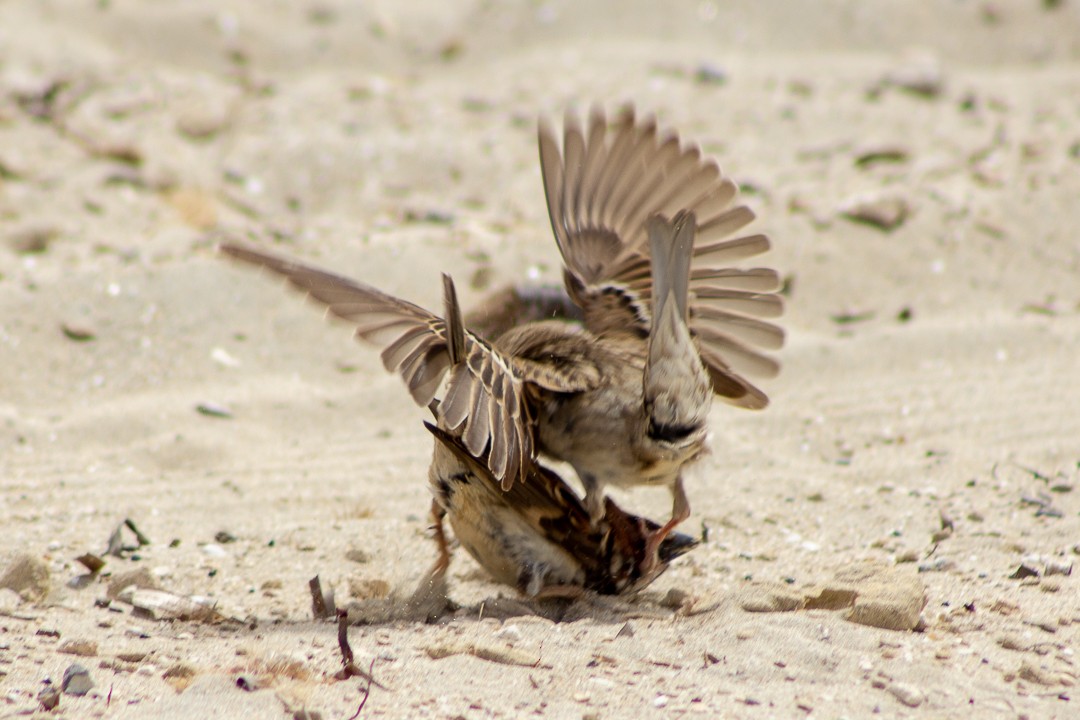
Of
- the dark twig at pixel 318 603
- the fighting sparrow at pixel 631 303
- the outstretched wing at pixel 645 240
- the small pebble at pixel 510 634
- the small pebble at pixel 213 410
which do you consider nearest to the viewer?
the small pebble at pixel 510 634

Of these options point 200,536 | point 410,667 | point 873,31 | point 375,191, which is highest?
point 873,31

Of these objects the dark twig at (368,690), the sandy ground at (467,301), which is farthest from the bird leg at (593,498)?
the dark twig at (368,690)

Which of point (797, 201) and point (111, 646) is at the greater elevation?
point (797, 201)

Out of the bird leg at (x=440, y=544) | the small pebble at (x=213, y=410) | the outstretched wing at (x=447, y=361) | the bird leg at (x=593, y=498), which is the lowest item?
the small pebble at (x=213, y=410)

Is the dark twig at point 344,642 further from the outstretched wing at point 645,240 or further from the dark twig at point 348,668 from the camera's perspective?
the outstretched wing at point 645,240

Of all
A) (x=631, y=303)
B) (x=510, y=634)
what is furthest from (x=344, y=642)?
(x=631, y=303)

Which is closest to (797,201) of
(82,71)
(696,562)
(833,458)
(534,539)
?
(833,458)

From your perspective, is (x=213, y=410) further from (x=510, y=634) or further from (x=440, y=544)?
(x=510, y=634)

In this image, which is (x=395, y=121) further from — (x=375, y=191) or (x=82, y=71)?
(x=82, y=71)
